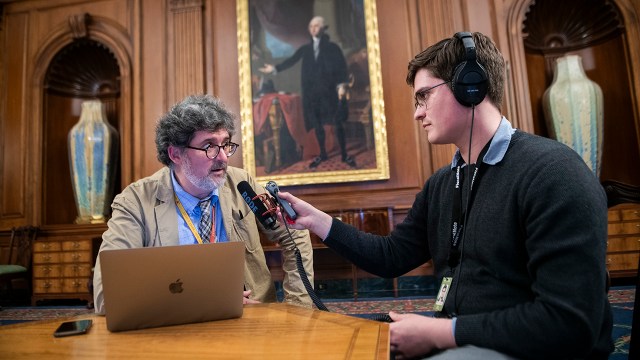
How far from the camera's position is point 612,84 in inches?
206

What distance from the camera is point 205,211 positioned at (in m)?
1.98

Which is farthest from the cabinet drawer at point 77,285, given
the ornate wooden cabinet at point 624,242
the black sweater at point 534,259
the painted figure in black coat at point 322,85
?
the ornate wooden cabinet at point 624,242

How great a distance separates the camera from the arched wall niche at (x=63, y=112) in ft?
19.4

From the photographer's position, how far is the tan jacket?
5.87ft

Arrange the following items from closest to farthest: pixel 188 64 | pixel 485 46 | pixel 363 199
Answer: pixel 485 46 → pixel 363 199 → pixel 188 64

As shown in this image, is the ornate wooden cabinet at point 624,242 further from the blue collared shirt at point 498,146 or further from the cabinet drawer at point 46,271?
the cabinet drawer at point 46,271

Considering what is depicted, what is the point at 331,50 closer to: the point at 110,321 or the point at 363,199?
the point at 363,199

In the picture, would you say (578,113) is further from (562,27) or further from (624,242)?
(624,242)

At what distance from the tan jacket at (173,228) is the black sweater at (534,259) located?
→ 0.87 m

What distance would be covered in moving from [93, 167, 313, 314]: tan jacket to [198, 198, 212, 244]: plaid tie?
0.22 feet

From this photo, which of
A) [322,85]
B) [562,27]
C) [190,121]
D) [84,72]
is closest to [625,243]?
[562,27]

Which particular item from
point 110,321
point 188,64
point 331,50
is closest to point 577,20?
point 331,50

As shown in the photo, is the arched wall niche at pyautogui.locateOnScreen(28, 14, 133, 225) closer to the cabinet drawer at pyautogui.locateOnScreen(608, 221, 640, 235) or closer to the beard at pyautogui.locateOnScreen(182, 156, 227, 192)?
the beard at pyautogui.locateOnScreen(182, 156, 227, 192)

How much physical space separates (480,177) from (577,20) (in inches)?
212
